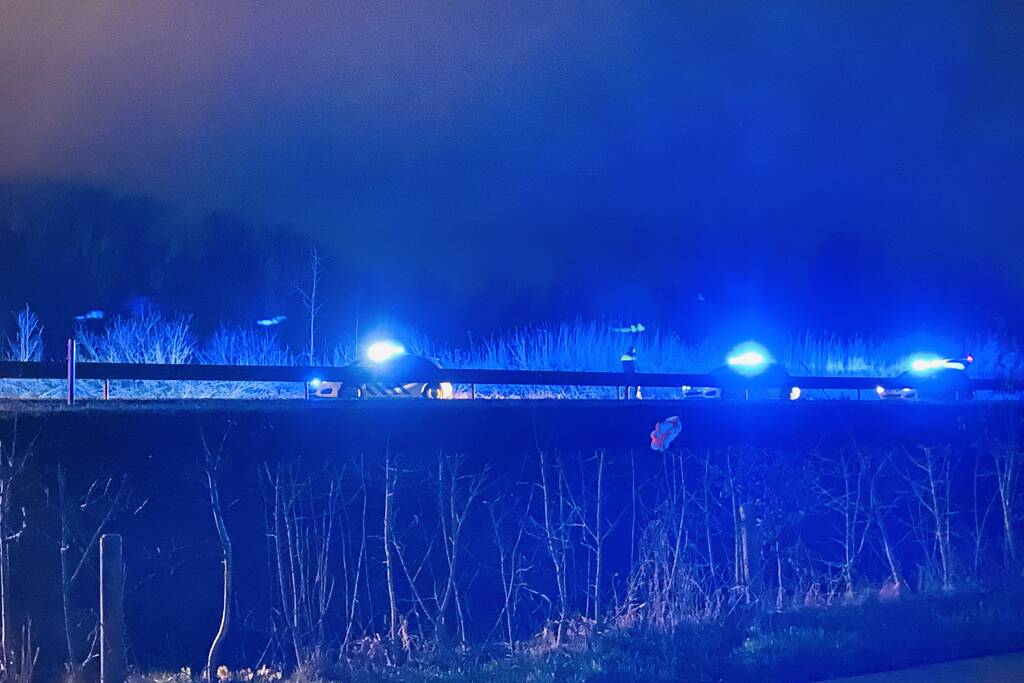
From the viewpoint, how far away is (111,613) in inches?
272

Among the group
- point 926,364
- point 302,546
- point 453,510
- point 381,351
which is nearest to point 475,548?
point 453,510

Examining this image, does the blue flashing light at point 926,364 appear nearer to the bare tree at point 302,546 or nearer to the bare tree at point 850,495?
the bare tree at point 850,495

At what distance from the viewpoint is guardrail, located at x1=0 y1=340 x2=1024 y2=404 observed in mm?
9594

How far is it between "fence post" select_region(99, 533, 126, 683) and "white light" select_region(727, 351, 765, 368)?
39.6 ft

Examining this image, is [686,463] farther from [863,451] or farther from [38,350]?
[38,350]

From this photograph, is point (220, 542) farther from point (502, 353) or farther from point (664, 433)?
point (502, 353)

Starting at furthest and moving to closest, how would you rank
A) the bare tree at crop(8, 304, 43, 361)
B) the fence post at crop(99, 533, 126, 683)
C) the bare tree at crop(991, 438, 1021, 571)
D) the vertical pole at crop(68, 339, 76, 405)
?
the bare tree at crop(8, 304, 43, 361) → the bare tree at crop(991, 438, 1021, 571) → the vertical pole at crop(68, 339, 76, 405) → the fence post at crop(99, 533, 126, 683)

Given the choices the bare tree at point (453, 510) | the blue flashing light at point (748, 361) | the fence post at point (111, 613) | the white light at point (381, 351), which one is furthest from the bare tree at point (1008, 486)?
the fence post at point (111, 613)

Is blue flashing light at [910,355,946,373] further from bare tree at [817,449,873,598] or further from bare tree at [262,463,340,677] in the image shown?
bare tree at [262,463,340,677]

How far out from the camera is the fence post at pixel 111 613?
6.90 m

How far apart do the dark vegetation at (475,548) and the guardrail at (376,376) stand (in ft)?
3.30

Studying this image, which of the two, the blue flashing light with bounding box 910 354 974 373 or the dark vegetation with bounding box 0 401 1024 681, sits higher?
the blue flashing light with bounding box 910 354 974 373

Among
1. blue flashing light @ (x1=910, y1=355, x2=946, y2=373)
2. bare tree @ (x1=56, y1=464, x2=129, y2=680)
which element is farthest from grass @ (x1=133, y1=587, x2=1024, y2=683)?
blue flashing light @ (x1=910, y1=355, x2=946, y2=373)

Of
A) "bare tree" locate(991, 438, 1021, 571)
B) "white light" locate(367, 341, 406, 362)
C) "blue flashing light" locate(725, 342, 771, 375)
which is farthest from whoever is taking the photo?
"blue flashing light" locate(725, 342, 771, 375)
